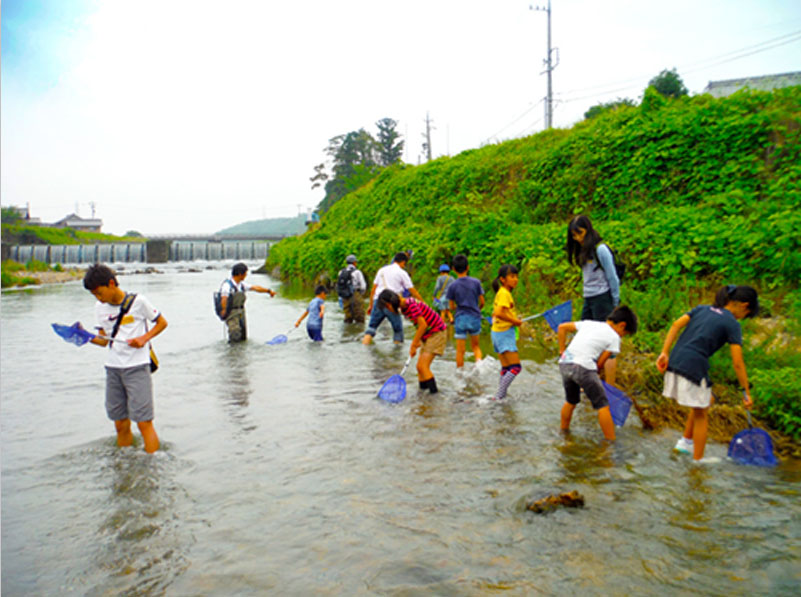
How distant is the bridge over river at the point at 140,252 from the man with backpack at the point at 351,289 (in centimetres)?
3788

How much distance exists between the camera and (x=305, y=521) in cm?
424

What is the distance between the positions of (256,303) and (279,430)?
14389 mm

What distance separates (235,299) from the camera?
11.3m

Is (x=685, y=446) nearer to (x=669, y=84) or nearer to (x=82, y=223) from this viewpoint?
(x=669, y=84)

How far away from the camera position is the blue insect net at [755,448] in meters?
4.91

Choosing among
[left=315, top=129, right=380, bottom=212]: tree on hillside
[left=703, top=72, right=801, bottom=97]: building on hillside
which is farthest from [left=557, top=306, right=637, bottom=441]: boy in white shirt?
[left=315, top=129, right=380, bottom=212]: tree on hillside

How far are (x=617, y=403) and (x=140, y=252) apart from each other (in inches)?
2095

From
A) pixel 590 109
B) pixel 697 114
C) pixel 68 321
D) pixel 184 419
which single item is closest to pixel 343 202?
pixel 590 109

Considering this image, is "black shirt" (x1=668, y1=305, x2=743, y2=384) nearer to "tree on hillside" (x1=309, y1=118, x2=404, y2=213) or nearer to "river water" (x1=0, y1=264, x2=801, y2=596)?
"river water" (x1=0, y1=264, x2=801, y2=596)

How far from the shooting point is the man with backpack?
13.8 m

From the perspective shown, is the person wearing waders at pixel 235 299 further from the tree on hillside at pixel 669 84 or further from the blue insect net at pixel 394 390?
the tree on hillside at pixel 669 84

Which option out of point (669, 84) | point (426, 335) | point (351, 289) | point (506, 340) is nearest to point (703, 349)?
point (506, 340)

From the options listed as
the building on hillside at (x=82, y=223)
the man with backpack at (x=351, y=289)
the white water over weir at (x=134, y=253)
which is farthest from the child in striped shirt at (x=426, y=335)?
the building on hillside at (x=82, y=223)

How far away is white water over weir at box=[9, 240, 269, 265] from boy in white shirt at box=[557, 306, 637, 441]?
48066 millimetres
